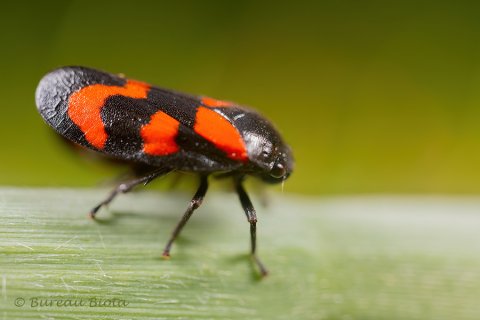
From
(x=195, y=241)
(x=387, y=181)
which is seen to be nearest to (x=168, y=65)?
(x=387, y=181)

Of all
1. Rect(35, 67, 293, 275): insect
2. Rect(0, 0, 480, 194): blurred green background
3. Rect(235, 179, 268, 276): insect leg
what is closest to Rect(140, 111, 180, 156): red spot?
Rect(35, 67, 293, 275): insect

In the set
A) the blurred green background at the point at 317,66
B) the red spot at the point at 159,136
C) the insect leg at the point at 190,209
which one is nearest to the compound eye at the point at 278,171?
the insect leg at the point at 190,209

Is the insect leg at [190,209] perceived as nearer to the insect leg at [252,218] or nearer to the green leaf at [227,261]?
the green leaf at [227,261]

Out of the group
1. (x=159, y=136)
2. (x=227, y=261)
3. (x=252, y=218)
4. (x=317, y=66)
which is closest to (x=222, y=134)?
(x=159, y=136)

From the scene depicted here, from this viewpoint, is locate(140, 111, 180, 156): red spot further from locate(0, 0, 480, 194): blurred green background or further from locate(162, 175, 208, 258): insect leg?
locate(0, 0, 480, 194): blurred green background

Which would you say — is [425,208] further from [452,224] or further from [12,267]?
Answer: [12,267]

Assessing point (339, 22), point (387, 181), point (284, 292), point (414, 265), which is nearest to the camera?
point (284, 292)
